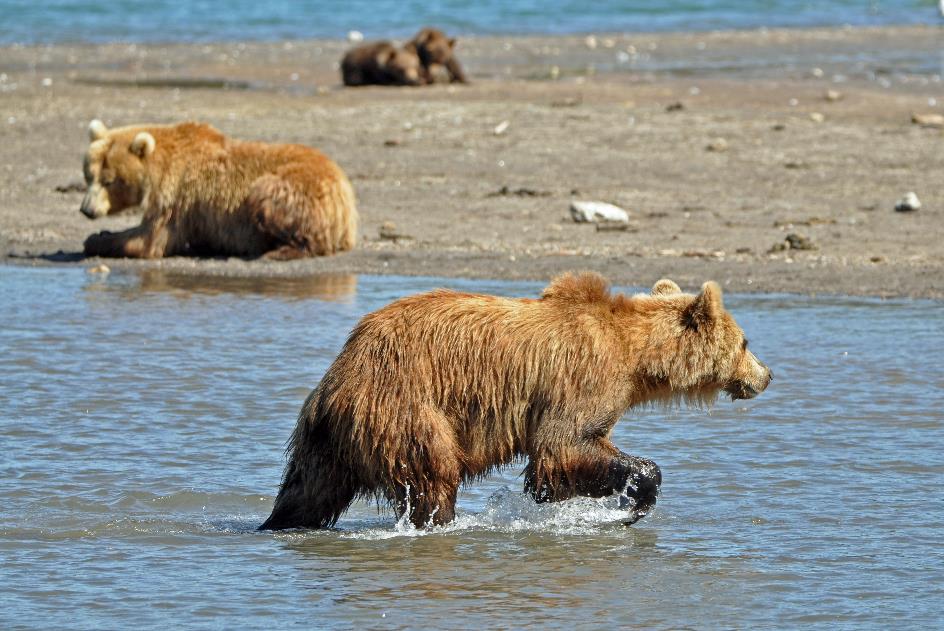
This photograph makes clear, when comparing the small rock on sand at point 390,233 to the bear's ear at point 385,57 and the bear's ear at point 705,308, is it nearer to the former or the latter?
the bear's ear at point 705,308

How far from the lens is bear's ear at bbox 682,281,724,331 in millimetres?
6211

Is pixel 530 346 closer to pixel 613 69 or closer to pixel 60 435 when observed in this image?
pixel 60 435

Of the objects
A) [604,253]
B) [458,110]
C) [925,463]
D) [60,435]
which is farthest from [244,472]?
[458,110]

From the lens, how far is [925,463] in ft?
24.2

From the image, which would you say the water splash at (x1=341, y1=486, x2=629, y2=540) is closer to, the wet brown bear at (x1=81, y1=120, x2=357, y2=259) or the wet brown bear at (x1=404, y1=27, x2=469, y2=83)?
the wet brown bear at (x1=81, y1=120, x2=357, y2=259)

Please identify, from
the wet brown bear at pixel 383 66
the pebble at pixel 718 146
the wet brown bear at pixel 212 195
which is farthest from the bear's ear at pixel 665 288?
the wet brown bear at pixel 383 66

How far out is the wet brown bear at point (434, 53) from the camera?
22.5 meters

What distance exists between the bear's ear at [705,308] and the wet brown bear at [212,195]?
656cm

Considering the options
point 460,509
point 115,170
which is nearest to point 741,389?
point 460,509

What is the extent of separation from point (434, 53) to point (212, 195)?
10.5 meters

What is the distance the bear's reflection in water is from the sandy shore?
0.23 m

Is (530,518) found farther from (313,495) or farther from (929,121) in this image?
(929,121)

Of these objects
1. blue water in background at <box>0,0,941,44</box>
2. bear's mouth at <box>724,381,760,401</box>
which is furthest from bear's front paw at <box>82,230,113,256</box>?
blue water in background at <box>0,0,941,44</box>

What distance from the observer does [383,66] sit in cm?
2227
